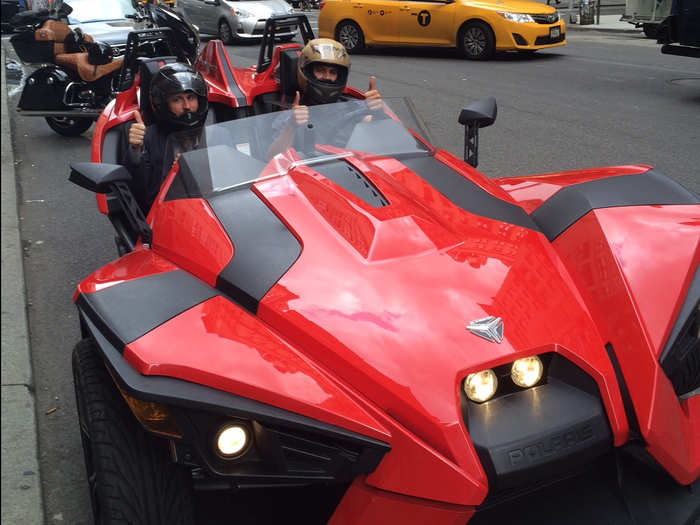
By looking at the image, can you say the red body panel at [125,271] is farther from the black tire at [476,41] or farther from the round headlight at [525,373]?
the black tire at [476,41]

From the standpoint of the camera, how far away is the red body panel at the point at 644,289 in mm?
2383

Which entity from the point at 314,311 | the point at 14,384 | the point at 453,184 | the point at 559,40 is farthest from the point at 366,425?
the point at 559,40

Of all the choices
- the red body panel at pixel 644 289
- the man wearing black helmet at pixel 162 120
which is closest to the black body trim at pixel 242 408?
the red body panel at pixel 644 289

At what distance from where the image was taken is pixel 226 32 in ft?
64.6

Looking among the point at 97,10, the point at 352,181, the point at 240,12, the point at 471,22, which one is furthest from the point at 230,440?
the point at 240,12

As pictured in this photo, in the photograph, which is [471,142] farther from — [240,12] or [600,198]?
[240,12]

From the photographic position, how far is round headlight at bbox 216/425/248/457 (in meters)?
2.24

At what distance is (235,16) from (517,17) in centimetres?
753

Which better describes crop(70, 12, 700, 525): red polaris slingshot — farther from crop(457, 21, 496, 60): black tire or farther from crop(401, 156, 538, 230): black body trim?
crop(457, 21, 496, 60): black tire

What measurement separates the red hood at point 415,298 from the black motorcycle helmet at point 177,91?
125 cm

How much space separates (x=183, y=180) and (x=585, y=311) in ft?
5.72

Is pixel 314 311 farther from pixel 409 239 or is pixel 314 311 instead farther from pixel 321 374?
pixel 409 239

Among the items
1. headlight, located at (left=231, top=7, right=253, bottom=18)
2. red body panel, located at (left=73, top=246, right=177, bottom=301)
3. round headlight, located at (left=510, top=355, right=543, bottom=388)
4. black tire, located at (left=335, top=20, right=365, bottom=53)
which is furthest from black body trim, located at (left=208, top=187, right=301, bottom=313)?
headlight, located at (left=231, top=7, right=253, bottom=18)

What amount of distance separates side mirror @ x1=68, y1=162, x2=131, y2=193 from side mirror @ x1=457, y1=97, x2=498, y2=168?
1696 millimetres
